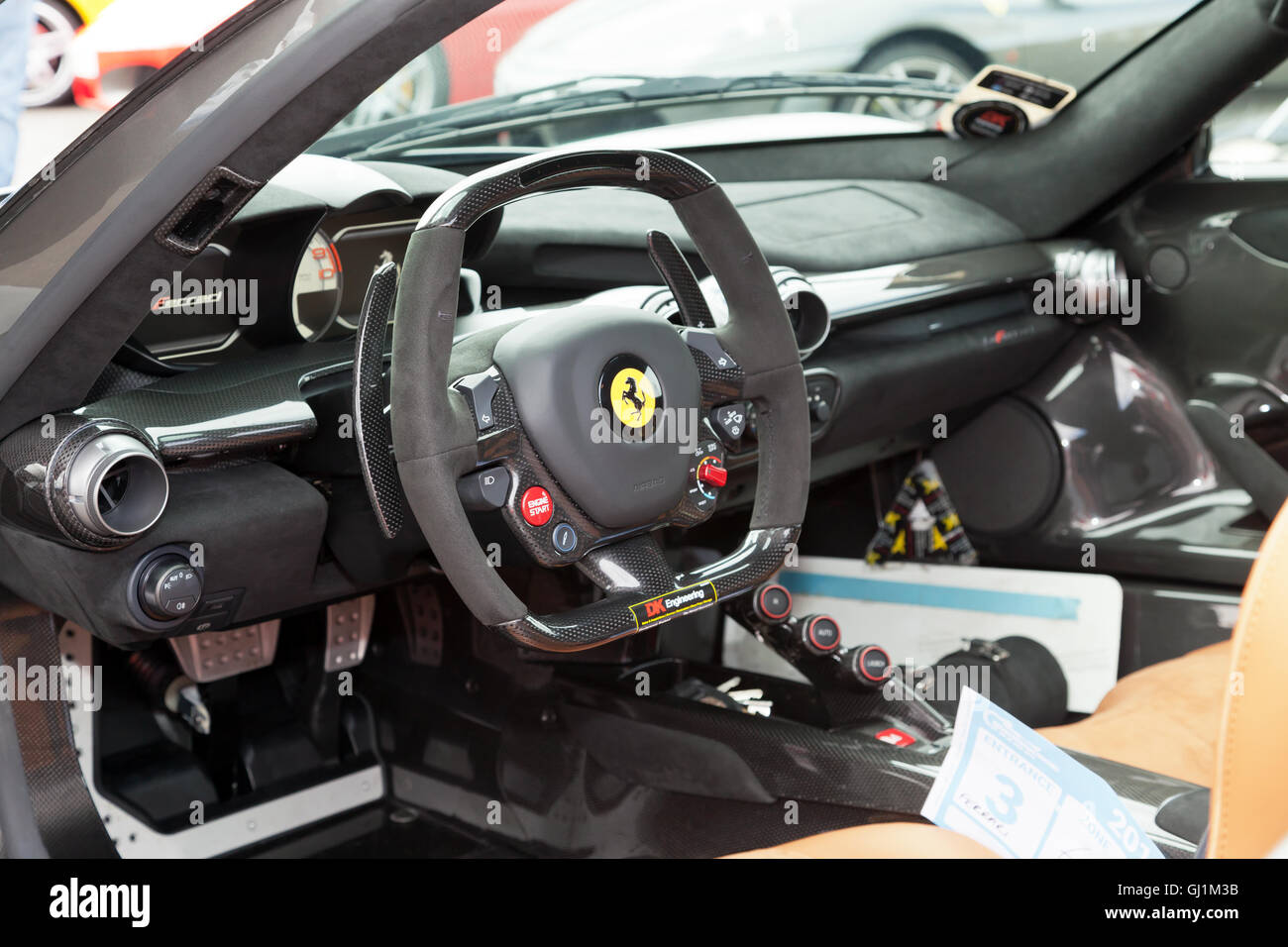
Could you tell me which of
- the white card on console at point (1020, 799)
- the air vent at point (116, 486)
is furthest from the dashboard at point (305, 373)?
the white card on console at point (1020, 799)

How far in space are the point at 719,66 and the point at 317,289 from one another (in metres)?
1.24

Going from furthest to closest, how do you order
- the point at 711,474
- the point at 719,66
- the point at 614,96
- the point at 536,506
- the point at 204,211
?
1. the point at 719,66
2. the point at 614,96
3. the point at 711,474
4. the point at 536,506
5. the point at 204,211

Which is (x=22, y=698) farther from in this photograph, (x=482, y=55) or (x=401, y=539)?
(x=482, y=55)

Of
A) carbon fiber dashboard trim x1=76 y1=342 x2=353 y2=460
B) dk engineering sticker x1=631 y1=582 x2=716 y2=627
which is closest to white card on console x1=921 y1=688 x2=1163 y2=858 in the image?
dk engineering sticker x1=631 y1=582 x2=716 y2=627

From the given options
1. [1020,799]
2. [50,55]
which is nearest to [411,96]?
[50,55]

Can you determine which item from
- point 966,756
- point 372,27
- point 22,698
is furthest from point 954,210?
point 22,698

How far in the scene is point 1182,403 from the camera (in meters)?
2.46

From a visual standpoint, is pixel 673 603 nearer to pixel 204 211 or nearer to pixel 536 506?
pixel 536 506

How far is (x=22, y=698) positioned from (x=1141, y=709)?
1646 mm

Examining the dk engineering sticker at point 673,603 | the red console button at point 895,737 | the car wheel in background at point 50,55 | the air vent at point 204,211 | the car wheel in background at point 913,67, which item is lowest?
the red console button at point 895,737

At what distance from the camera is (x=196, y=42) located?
112cm

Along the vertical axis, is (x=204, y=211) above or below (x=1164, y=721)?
above

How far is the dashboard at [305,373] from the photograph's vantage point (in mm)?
1193

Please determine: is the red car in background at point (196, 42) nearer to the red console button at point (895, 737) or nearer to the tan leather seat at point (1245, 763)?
the tan leather seat at point (1245, 763)
